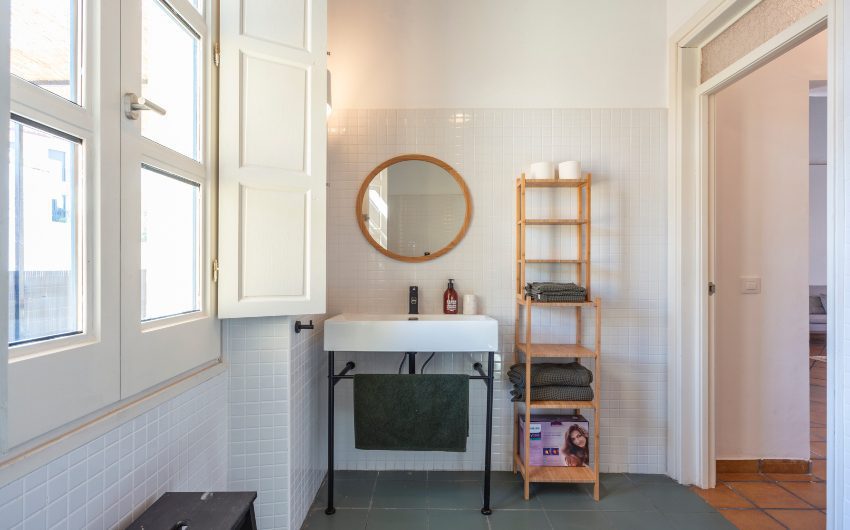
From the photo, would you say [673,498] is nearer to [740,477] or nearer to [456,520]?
[740,477]

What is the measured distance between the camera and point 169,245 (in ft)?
4.39

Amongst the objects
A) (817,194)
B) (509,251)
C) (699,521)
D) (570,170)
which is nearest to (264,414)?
(509,251)

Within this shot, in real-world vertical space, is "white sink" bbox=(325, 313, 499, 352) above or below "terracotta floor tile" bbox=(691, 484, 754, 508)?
above

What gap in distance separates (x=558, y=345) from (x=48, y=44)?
2384 mm

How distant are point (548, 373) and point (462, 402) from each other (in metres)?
0.50

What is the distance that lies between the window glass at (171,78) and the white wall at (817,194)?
664 cm

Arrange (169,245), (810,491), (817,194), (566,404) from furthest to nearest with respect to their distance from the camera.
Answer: (817,194), (810,491), (566,404), (169,245)

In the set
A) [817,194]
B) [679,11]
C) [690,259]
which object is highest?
[679,11]

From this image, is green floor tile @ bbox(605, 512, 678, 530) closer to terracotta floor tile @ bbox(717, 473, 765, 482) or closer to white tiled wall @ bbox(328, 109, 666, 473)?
white tiled wall @ bbox(328, 109, 666, 473)

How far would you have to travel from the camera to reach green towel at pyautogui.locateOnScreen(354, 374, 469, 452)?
199cm

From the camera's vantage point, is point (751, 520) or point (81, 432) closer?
point (81, 432)

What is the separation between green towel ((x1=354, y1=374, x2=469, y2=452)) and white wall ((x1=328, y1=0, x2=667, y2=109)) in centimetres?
161

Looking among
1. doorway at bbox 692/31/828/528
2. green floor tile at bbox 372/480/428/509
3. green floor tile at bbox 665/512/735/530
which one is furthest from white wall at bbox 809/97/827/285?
green floor tile at bbox 372/480/428/509

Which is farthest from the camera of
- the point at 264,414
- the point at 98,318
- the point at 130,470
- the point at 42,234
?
the point at 264,414
